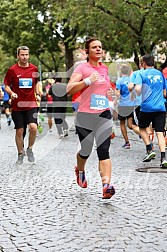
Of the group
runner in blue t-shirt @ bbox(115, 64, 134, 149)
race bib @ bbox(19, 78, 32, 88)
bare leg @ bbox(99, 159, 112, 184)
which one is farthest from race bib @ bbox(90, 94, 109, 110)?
runner in blue t-shirt @ bbox(115, 64, 134, 149)

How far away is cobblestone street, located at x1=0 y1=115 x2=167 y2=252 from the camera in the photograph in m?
4.83

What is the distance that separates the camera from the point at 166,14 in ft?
63.3

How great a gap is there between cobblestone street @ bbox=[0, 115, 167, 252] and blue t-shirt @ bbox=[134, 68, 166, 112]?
985 mm

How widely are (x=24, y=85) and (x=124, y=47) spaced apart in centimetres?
1755

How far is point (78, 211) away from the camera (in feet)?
20.0

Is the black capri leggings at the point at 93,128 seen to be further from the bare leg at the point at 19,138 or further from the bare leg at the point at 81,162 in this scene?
the bare leg at the point at 19,138

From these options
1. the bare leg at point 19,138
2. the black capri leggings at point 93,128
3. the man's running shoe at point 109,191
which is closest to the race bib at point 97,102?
the black capri leggings at point 93,128

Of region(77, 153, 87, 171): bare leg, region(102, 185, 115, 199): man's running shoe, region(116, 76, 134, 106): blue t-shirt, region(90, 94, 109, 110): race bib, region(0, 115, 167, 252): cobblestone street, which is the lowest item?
region(0, 115, 167, 252): cobblestone street

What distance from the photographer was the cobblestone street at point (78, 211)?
15.9ft

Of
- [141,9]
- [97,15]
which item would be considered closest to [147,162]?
[141,9]

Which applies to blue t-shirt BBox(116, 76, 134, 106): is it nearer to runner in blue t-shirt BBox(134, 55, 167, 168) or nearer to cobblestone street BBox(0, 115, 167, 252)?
runner in blue t-shirt BBox(134, 55, 167, 168)

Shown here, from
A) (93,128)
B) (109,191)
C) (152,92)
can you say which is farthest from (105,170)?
(152,92)

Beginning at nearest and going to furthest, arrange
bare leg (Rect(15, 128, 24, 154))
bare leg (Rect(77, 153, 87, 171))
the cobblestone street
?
the cobblestone street → bare leg (Rect(77, 153, 87, 171)) → bare leg (Rect(15, 128, 24, 154))

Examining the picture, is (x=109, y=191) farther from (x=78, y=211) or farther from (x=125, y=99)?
(x=125, y=99)
